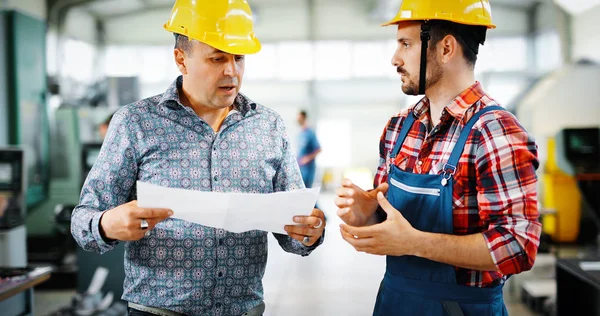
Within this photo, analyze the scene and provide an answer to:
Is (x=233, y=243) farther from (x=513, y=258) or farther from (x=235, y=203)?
(x=513, y=258)

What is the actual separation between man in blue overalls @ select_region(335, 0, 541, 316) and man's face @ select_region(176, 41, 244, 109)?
50 centimetres

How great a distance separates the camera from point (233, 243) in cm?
151

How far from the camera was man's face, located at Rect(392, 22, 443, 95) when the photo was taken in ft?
4.85

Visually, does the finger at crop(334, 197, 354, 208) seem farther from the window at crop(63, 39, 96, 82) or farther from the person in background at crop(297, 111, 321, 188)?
the window at crop(63, 39, 96, 82)

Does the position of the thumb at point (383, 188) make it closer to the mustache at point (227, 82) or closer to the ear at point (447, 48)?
the ear at point (447, 48)

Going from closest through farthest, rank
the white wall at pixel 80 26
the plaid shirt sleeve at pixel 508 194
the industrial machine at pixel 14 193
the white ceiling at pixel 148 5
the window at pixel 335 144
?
the plaid shirt sleeve at pixel 508 194 < the industrial machine at pixel 14 193 < the white wall at pixel 80 26 < the white ceiling at pixel 148 5 < the window at pixel 335 144

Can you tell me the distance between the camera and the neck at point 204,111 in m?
1.64

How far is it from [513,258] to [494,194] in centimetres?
17

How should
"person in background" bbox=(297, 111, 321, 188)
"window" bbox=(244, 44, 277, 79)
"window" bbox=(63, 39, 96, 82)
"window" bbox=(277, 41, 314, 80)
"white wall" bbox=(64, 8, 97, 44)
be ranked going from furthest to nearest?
"window" bbox=(244, 44, 277, 79)
"window" bbox=(277, 41, 314, 80)
"white wall" bbox=(64, 8, 97, 44)
"window" bbox=(63, 39, 96, 82)
"person in background" bbox=(297, 111, 321, 188)

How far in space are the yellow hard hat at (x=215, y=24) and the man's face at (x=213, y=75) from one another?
1.5 inches

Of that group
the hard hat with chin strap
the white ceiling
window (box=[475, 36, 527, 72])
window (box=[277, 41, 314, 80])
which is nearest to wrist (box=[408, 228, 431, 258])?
the hard hat with chin strap

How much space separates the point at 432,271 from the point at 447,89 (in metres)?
0.56

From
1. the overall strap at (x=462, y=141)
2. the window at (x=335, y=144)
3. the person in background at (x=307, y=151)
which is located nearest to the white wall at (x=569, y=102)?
the person in background at (x=307, y=151)

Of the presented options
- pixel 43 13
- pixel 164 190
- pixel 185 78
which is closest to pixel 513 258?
pixel 164 190
